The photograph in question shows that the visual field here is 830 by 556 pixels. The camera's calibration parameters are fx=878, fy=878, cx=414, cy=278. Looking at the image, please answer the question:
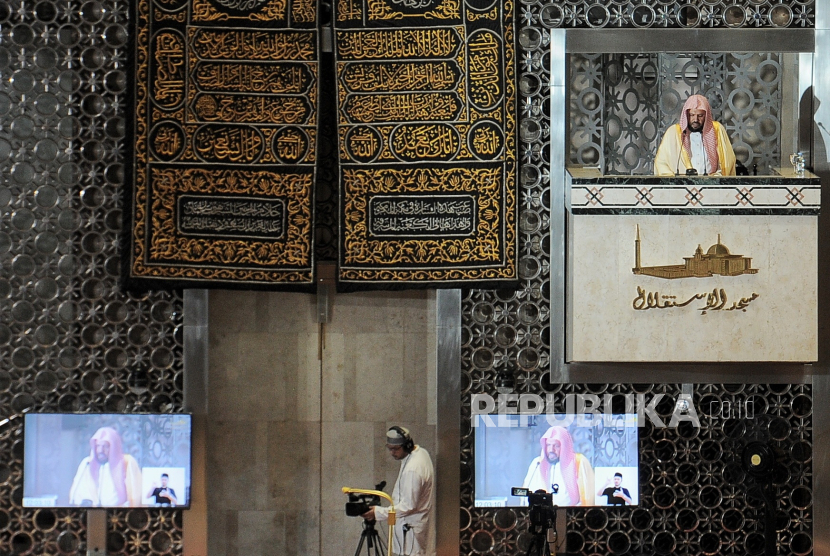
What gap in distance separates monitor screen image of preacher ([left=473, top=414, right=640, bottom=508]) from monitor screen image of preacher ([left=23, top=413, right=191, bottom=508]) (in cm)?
179

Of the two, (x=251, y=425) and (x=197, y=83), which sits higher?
(x=197, y=83)

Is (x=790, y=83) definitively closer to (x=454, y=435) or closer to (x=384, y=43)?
(x=384, y=43)

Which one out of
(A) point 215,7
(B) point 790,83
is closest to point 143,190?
(A) point 215,7

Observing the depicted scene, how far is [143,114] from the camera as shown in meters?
5.20

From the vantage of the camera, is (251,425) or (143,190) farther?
(251,425)

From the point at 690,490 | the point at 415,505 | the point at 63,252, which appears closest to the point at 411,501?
the point at 415,505

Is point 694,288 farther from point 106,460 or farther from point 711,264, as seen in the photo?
point 106,460

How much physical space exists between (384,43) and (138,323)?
223 centimetres

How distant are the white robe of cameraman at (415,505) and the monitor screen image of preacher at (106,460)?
1.30m

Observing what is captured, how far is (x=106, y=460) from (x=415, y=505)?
1873 mm

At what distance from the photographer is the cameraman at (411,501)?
15.7 feet

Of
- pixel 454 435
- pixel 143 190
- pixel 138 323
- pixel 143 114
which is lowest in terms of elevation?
pixel 454 435

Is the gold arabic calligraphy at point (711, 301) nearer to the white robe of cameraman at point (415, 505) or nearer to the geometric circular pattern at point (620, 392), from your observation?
the geometric circular pattern at point (620, 392)

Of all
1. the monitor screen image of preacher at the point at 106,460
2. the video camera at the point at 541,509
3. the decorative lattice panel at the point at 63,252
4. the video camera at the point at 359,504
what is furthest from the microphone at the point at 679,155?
the monitor screen image of preacher at the point at 106,460
